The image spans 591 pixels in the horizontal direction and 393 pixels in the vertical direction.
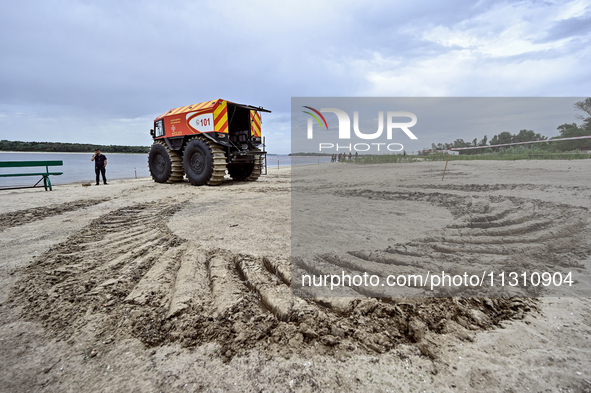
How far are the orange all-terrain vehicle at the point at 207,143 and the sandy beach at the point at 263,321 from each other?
6.02 meters

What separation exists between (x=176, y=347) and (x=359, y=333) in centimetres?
116

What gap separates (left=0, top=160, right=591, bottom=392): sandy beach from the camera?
56.3 inches

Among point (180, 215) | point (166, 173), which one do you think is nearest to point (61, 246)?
point (180, 215)

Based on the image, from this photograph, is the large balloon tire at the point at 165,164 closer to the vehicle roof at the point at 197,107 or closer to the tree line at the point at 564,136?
the vehicle roof at the point at 197,107

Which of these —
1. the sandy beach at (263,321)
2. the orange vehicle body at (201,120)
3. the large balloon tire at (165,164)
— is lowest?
the sandy beach at (263,321)

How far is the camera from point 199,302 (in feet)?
6.91

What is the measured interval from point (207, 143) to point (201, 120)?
0.86 meters

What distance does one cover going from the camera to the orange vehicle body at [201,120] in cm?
923

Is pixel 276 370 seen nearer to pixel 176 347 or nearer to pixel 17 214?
pixel 176 347

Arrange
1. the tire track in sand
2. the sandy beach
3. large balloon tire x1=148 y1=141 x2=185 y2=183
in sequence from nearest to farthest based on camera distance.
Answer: the sandy beach
the tire track in sand
large balloon tire x1=148 y1=141 x2=185 y2=183

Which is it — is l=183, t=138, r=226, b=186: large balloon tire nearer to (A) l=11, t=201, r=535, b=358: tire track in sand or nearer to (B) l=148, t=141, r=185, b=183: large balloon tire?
(B) l=148, t=141, r=185, b=183: large balloon tire

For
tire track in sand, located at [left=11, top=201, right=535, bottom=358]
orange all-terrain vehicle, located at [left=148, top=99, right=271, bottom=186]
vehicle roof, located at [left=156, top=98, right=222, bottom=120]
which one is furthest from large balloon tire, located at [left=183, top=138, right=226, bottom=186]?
tire track in sand, located at [left=11, top=201, right=535, bottom=358]

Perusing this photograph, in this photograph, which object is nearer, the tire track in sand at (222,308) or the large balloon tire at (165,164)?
the tire track in sand at (222,308)

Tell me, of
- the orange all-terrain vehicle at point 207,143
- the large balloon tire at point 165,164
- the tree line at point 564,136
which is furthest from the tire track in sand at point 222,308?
the tree line at point 564,136
